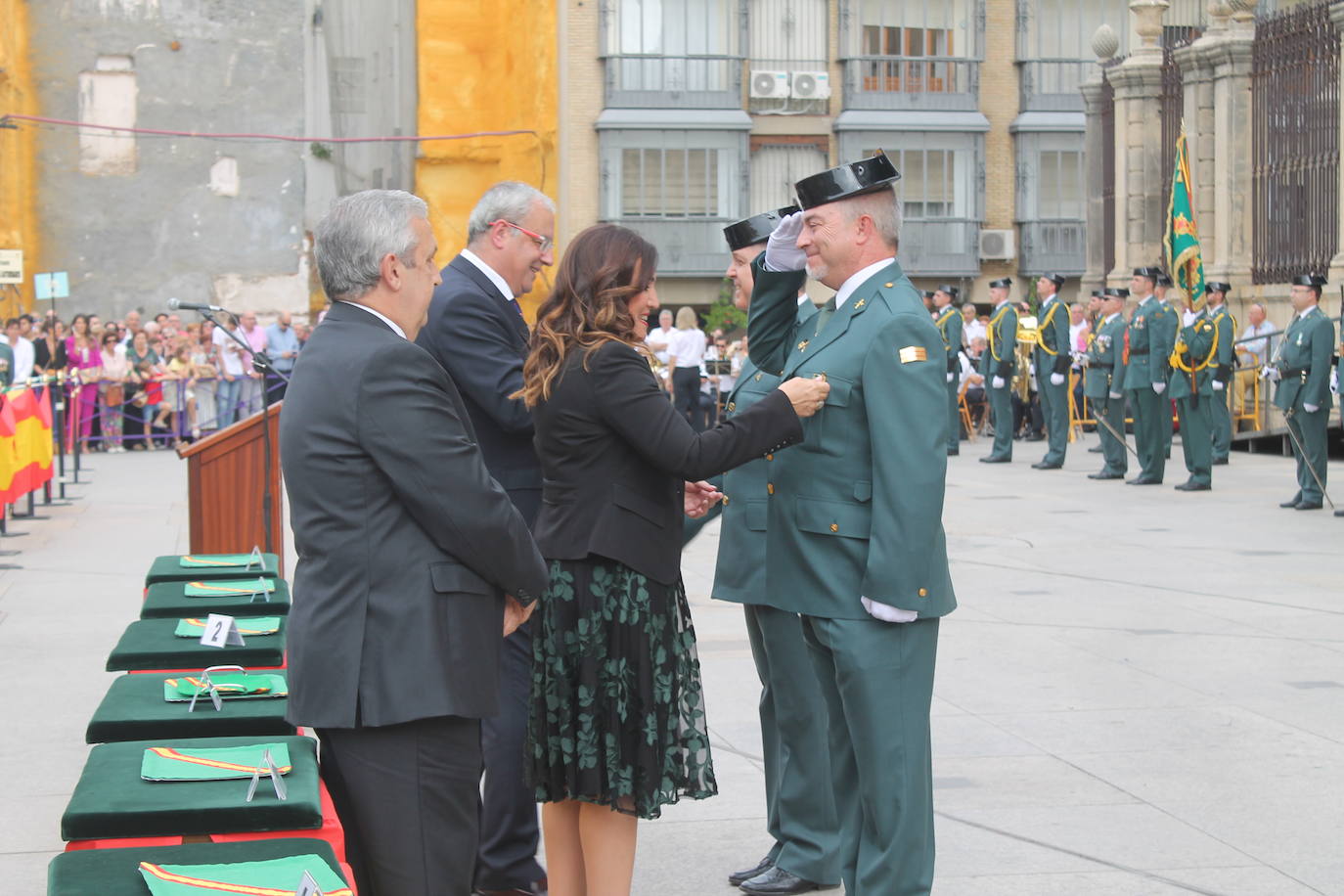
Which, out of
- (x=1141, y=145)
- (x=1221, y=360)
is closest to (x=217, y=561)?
(x=1221, y=360)

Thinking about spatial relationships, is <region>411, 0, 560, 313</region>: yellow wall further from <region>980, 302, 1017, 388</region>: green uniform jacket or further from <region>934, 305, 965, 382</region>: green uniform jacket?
<region>980, 302, 1017, 388</region>: green uniform jacket

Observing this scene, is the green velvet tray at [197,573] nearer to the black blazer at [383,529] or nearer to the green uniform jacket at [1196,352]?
the black blazer at [383,529]

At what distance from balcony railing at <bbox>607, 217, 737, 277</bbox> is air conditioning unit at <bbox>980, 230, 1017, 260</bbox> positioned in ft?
19.7

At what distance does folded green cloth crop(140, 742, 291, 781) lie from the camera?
3.80 m

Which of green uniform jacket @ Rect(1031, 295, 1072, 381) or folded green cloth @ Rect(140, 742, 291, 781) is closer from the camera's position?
folded green cloth @ Rect(140, 742, 291, 781)

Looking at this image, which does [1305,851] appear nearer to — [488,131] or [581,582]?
[581,582]

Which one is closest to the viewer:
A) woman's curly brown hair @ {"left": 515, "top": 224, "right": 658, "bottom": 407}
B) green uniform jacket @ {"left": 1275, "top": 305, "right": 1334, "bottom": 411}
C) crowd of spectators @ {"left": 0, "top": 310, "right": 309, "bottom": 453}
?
woman's curly brown hair @ {"left": 515, "top": 224, "right": 658, "bottom": 407}

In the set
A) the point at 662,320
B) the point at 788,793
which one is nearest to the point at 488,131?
the point at 662,320

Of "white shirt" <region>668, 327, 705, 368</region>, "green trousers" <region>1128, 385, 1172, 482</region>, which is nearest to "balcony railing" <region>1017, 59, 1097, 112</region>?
"white shirt" <region>668, 327, 705, 368</region>

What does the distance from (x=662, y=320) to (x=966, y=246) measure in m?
14.0

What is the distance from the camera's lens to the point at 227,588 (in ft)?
20.1

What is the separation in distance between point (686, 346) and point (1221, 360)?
9.03m

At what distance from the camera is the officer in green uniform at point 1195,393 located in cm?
1669

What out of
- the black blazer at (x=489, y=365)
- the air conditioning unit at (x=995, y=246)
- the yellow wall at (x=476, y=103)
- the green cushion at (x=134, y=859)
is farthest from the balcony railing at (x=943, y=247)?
the green cushion at (x=134, y=859)
